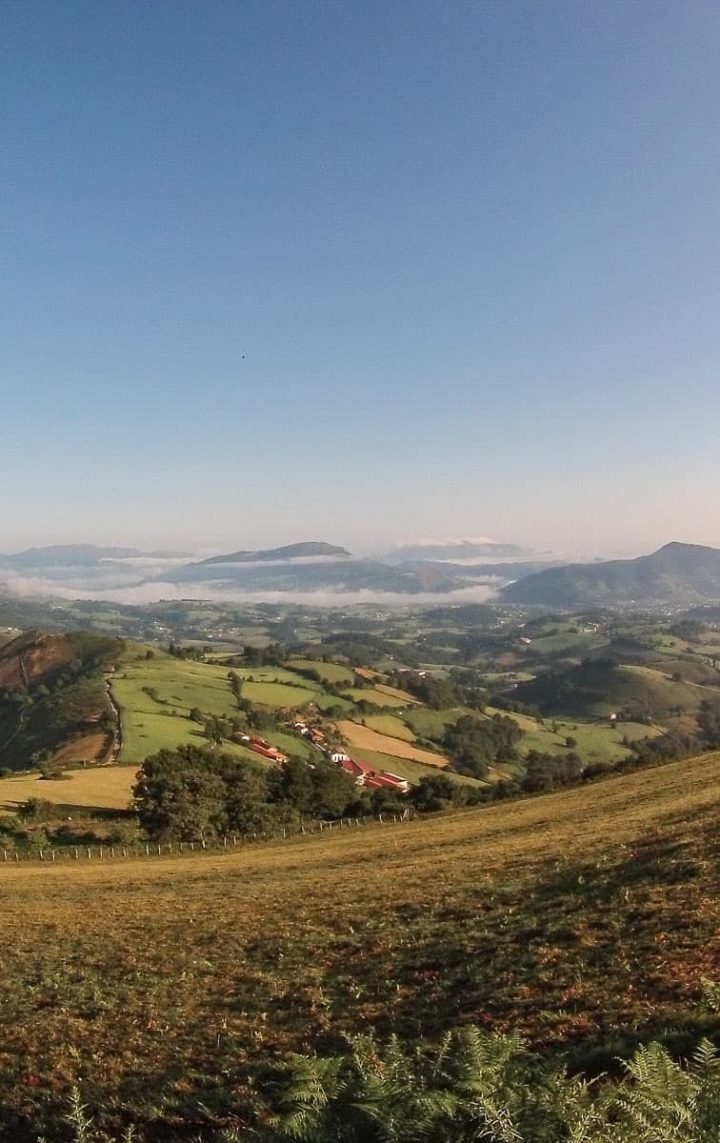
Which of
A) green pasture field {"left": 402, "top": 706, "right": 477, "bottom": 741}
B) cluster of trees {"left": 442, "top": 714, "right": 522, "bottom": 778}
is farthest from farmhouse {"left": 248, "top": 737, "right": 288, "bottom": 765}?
green pasture field {"left": 402, "top": 706, "right": 477, "bottom": 741}

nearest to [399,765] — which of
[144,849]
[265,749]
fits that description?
[265,749]

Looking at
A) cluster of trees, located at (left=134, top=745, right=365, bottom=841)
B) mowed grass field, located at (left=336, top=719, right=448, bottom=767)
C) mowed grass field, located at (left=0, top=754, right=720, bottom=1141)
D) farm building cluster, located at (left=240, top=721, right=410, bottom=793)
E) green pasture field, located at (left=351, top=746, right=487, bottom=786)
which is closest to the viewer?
mowed grass field, located at (left=0, top=754, right=720, bottom=1141)

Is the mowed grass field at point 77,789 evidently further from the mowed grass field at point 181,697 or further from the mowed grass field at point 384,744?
the mowed grass field at point 384,744

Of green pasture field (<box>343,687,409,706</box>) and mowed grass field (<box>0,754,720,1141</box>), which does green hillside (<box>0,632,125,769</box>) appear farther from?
mowed grass field (<box>0,754,720,1141</box>)

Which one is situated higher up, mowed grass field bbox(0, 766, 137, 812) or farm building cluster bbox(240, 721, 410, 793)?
mowed grass field bbox(0, 766, 137, 812)

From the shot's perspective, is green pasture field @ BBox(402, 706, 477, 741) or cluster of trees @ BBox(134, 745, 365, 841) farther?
green pasture field @ BBox(402, 706, 477, 741)

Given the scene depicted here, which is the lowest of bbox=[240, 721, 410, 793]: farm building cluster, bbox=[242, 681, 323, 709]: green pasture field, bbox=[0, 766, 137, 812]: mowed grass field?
bbox=[240, 721, 410, 793]: farm building cluster

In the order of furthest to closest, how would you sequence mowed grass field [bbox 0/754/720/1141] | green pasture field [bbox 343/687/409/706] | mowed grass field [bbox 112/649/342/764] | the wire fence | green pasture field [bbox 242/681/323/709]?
green pasture field [bbox 343/687/409/706] → green pasture field [bbox 242/681/323/709] → mowed grass field [bbox 112/649/342/764] → the wire fence → mowed grass field [bbox 0/754/720/1141]
